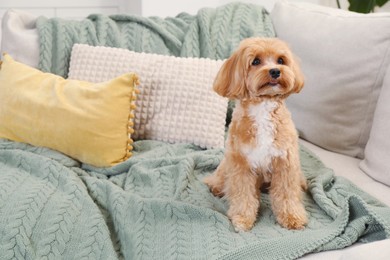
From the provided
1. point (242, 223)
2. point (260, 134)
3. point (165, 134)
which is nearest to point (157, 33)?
point (165, 134)

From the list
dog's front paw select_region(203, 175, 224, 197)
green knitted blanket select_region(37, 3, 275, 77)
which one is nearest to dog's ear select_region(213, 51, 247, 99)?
dog's front paw select_region(203, 175, 224, 197)

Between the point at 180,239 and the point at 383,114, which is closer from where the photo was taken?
the point at 180,239

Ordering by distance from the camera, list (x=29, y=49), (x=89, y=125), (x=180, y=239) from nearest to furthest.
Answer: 1. (x=180, y=239)
2. (x=89, y=125)
3. (x=29, y=49)

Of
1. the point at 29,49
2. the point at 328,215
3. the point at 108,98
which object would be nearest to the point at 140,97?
the point at 108,98

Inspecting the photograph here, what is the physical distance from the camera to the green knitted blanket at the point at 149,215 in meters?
1.17

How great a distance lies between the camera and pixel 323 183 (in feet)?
4.70

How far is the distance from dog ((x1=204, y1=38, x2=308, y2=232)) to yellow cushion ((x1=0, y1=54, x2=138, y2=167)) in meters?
0.44

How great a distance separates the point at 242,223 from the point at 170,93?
25.1 inches

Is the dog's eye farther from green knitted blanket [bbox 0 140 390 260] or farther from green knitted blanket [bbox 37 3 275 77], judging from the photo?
green knitted blanket [bbox 37 3 275 77]

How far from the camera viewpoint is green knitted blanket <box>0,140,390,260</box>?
1165mm

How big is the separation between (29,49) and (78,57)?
22 cm

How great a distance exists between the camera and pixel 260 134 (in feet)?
4.17

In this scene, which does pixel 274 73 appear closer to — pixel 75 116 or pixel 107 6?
pixel 75 116

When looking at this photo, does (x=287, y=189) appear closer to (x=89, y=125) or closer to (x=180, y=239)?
(x=180, y=239)
